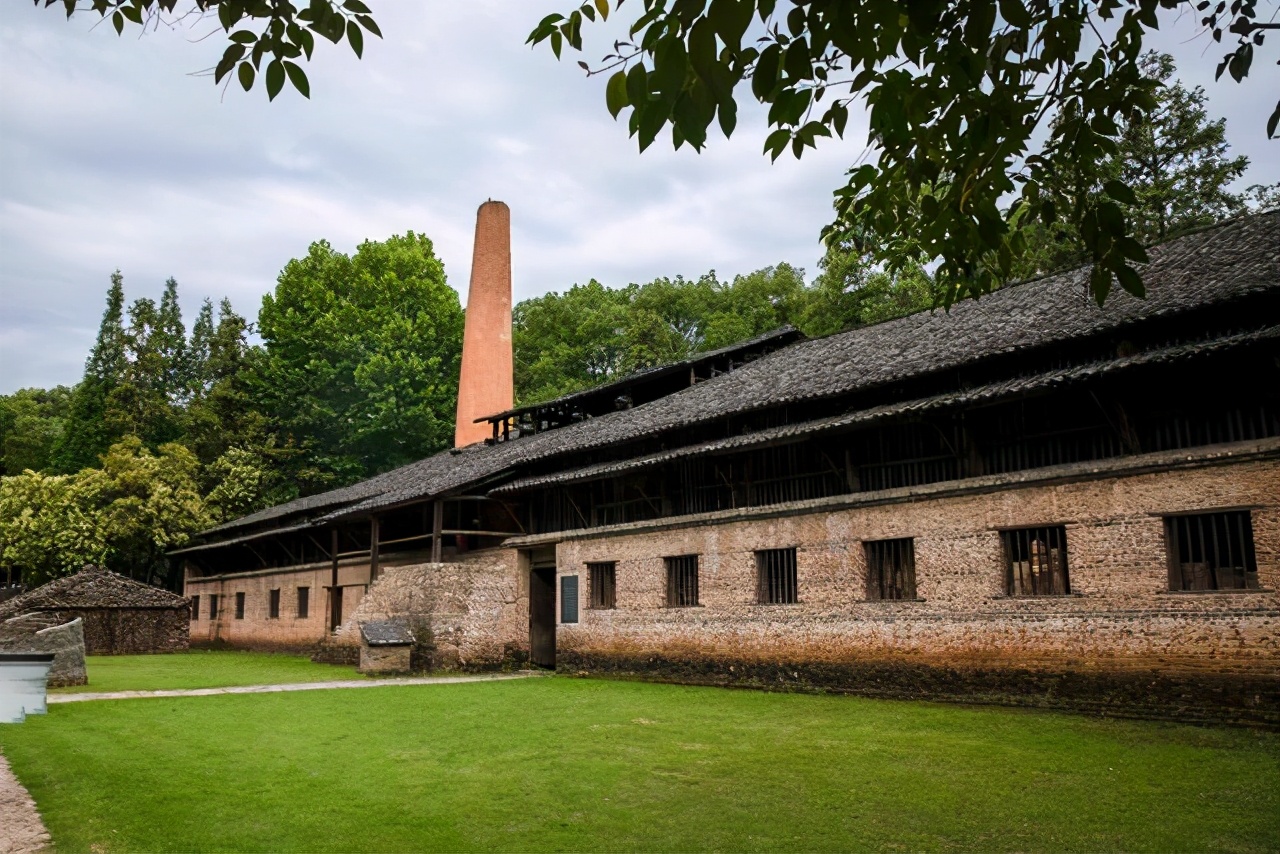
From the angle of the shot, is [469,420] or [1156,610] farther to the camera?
[469,420]

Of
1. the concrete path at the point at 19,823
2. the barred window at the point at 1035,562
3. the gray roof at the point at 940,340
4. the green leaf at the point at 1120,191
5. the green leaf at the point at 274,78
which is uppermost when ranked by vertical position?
the gray roof at the point at 940,340

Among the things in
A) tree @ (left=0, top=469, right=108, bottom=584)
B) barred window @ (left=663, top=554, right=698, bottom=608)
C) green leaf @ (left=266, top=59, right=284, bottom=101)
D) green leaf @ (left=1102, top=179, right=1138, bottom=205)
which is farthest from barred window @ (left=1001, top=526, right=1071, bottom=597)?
tree @ (left=0, top=469, right=108, bottom=584)

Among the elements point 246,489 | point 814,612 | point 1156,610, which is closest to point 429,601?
point 814,612

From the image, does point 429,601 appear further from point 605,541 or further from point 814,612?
point 814,612

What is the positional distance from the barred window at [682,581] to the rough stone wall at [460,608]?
5456 mm

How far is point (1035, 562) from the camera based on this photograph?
13.8m

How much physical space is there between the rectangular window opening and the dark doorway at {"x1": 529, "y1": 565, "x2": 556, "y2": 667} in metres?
1.50

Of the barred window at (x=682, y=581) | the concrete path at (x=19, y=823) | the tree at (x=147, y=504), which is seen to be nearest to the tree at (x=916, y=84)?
the concrete path at (x=19, y=823)

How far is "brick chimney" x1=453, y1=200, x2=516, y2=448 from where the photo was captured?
38.9 meters

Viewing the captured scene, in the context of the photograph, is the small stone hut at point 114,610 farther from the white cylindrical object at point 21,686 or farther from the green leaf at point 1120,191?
the green leaf at point 1120,191

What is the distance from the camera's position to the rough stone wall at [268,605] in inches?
1211

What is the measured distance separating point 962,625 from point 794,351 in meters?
10.8

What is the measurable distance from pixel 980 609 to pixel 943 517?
1.50 metres

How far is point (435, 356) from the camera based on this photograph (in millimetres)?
47062
